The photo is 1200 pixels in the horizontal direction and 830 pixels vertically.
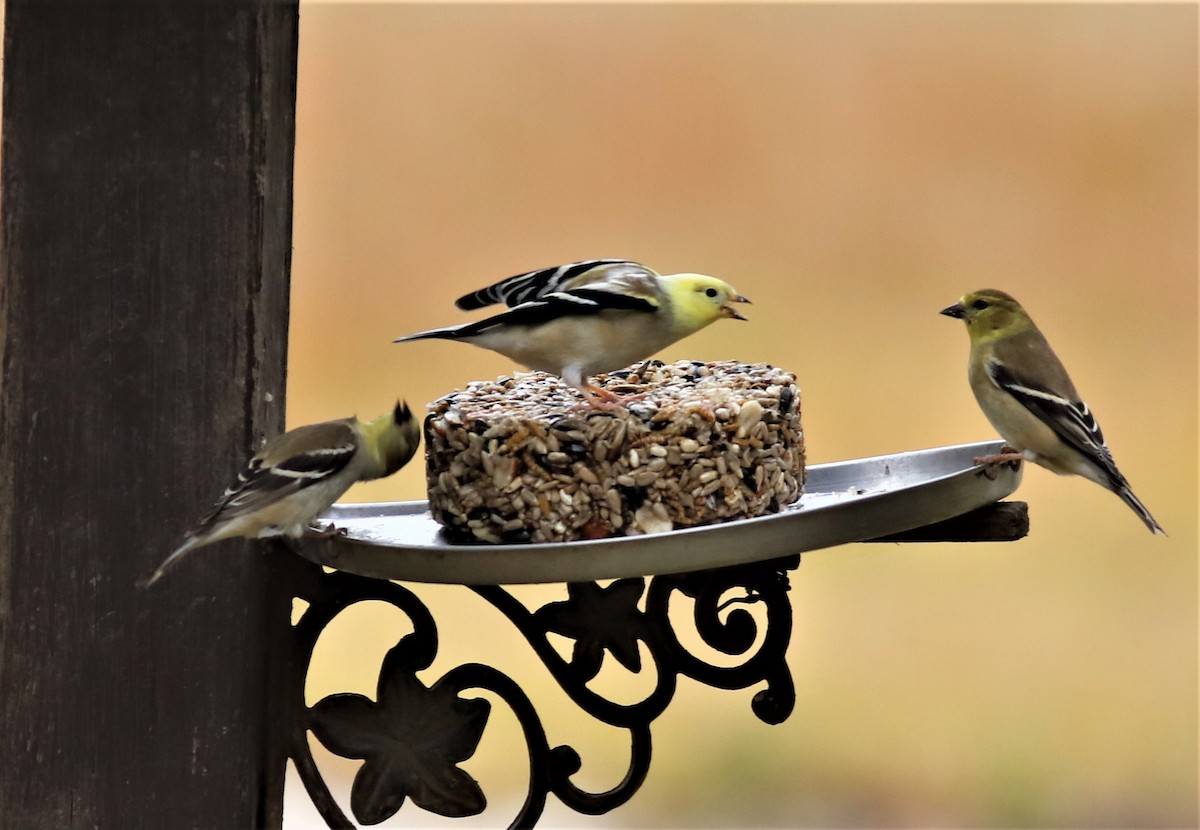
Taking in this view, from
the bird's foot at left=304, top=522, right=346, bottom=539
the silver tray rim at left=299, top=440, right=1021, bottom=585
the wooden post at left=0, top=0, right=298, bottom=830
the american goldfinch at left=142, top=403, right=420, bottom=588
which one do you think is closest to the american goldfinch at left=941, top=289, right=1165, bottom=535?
the silver tray rim at left=299, top=440, right=1021, bottom=585

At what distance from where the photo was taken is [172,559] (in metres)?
1.98

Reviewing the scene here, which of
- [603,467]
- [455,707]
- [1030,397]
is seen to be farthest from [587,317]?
Answer: [1030,397]

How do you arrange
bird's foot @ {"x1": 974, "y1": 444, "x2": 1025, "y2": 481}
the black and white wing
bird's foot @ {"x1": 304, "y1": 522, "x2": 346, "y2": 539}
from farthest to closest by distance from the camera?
the black and white wing → bird's foot @ {"x1": 304, "y1": 522, "x2": 346, "y2": 539} → bird's foot @ {"x1": 974, "y1": 444, "x2": 1025, "y2": 481}

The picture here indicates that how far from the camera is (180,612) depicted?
83.7 inches

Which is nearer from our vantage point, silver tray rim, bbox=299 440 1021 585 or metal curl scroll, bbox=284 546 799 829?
silver tray rim, bbox=299 440 1021 585

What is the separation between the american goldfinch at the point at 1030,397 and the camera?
281 centimetres

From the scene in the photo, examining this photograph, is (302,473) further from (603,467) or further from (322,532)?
(603,467)

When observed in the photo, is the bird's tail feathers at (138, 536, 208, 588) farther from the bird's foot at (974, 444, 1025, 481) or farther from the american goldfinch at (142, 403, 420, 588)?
the bird's foot at (974, 444, 1025, 481)

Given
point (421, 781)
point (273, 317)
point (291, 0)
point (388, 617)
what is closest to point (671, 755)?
point (388, 617)

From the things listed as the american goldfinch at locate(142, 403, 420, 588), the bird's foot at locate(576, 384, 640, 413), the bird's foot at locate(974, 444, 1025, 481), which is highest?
the bird's foot at locate(576, 384, 640, 413)

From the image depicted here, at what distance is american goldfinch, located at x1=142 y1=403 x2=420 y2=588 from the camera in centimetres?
200

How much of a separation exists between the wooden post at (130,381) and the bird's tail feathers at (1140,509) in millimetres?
1741

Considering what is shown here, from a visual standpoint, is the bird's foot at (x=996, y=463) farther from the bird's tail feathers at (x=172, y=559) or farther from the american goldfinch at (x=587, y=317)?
the bird's tail feathers at (x=172, y=559)

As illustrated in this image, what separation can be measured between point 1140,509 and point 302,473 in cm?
169
